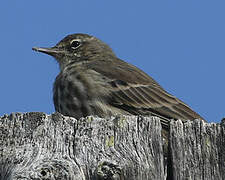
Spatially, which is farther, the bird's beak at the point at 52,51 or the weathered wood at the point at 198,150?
the bird's beak at the point at 52,51

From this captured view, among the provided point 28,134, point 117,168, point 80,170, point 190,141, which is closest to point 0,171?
point 28,134

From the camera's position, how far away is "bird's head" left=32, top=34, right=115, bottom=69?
460 inches

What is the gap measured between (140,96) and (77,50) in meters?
3.12

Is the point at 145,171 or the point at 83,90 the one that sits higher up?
the point at 83,90

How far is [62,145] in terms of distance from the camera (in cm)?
480

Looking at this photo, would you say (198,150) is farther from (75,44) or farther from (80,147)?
(75,44)

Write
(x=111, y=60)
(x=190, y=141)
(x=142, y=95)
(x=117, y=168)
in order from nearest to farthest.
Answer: (x=117, y=168) → (x=190, y=141) → (x=142, y=95) → (x=111, y=60)

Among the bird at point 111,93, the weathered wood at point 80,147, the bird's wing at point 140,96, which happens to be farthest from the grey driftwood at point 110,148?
the bird's wing at point 140,96

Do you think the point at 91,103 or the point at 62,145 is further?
the point at 91,103

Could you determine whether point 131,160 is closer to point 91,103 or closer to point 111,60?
point 91,103

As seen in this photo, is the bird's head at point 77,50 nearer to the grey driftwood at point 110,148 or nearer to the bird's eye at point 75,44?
the bird's eye at point 75,44

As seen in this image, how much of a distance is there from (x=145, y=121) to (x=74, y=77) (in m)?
4.90

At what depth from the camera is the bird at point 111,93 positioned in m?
8.80

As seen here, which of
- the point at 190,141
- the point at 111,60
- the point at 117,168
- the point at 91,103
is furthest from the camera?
the point at 111,60
